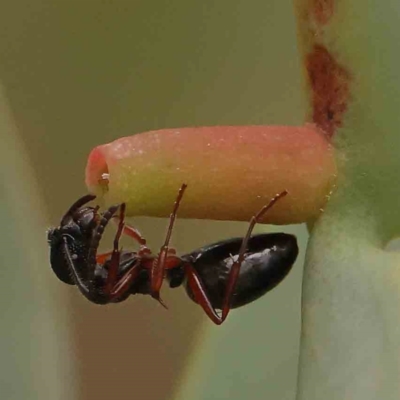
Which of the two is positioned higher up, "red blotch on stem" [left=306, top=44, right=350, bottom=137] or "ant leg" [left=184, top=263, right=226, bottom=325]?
"red blotch on stem" [left=306, top=44, right=350, bottom=137]

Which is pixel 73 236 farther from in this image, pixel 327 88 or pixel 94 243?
pixel 327 88

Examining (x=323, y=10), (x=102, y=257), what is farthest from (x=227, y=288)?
(x=323, y=10)

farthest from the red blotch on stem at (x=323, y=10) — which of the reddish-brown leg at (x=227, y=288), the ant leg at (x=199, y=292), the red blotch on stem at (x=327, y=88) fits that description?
the ant leg at (x=199, y=292)

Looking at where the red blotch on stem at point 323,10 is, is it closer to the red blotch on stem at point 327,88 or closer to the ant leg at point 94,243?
the red blotch on stem at point 327,88

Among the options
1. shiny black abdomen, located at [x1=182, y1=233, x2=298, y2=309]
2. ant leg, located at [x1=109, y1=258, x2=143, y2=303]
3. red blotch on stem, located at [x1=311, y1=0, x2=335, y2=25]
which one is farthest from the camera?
ant leg, located at [x1=109, y1=258, x2=143, y2=303]

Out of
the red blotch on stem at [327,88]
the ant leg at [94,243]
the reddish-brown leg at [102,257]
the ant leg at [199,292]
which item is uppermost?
the red blotch on stem at [327,88]

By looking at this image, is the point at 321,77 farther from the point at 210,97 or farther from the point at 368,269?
the point at 210,97

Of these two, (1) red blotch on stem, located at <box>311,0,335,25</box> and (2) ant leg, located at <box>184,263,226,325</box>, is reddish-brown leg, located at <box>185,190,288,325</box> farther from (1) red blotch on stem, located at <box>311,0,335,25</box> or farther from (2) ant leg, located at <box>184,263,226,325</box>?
(1) red blotch on stem, located at <box>311,0,335,25</box>

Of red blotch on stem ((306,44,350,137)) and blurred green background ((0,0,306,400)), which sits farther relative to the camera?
blurred green background ((0,0,306,400))

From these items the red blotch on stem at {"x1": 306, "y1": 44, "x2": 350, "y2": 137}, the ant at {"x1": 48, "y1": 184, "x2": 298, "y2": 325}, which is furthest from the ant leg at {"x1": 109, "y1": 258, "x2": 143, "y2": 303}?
the red blotch on stem at {"x1": 306, "y1": 44, "x2": 350, "y2": 137}
